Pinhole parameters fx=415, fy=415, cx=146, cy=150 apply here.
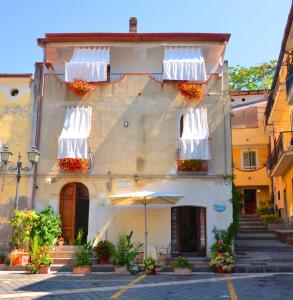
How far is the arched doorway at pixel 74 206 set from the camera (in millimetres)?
17172

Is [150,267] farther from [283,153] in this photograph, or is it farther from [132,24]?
[132,24]

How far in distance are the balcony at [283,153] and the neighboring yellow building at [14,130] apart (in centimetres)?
1173

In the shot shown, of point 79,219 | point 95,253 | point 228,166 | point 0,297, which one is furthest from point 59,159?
point 0,297

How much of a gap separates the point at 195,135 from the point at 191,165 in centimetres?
126

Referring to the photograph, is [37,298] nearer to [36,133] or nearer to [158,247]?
[158,247]

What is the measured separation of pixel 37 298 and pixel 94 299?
4.15ft

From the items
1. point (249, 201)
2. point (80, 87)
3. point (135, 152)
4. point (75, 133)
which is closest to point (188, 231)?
point (135, 152)

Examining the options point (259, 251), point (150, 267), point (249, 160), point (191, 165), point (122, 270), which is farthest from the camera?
point (249, 160)

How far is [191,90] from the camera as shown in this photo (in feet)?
57.1

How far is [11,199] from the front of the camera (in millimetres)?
17000

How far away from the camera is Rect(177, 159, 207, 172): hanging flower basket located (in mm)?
16750

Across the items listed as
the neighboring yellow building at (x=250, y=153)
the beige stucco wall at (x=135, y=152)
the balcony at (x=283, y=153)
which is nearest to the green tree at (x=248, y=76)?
the neighboring yellow building at (x=250, y=153)

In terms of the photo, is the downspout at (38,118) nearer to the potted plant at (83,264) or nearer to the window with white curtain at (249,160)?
the potted plant at (83,264)

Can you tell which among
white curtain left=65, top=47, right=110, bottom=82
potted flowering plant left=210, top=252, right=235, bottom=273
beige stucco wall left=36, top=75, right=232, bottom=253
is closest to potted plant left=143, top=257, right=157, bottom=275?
potted flowering plant left=210, top=252, right=235, bottom=273
